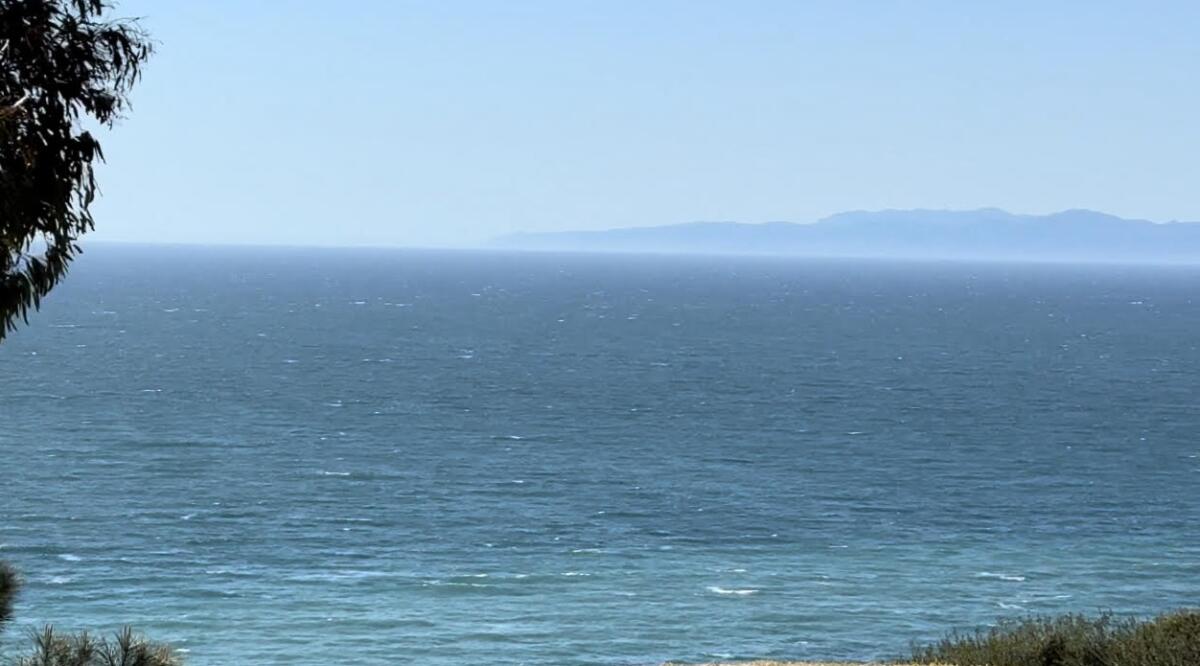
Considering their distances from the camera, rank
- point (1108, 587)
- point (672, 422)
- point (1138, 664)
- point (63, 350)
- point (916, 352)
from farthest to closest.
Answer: point (916, 352)
point (63, 350)
point (672, 422)
point (1108, 587)
point (1138, 664)

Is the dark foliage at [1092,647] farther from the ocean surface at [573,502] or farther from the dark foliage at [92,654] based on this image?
the ocean surface at [573,502]

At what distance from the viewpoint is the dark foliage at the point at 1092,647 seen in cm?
2059

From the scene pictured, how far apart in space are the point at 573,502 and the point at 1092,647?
3919 centimetres

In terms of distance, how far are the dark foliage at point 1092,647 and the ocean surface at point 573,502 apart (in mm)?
16981

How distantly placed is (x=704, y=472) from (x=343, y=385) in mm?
39054

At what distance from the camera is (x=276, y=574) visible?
158ft

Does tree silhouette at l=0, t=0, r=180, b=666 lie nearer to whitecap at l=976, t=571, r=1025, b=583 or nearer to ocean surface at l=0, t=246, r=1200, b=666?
ocean surface at l=0, t=246, r=1200, b=666

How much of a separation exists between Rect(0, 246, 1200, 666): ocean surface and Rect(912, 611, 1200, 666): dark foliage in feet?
55.7

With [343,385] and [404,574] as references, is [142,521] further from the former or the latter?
[343,385]

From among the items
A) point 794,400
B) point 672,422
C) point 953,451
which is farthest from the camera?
point 794,400

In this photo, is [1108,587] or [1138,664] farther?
[1108,587]

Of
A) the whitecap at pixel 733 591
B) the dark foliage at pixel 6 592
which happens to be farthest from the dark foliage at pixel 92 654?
the whitecap at pixel 733 591

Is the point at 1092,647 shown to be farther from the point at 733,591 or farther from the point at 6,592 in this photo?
the point at 733,591

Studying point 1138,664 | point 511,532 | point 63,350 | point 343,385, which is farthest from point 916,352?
point 1138,664
